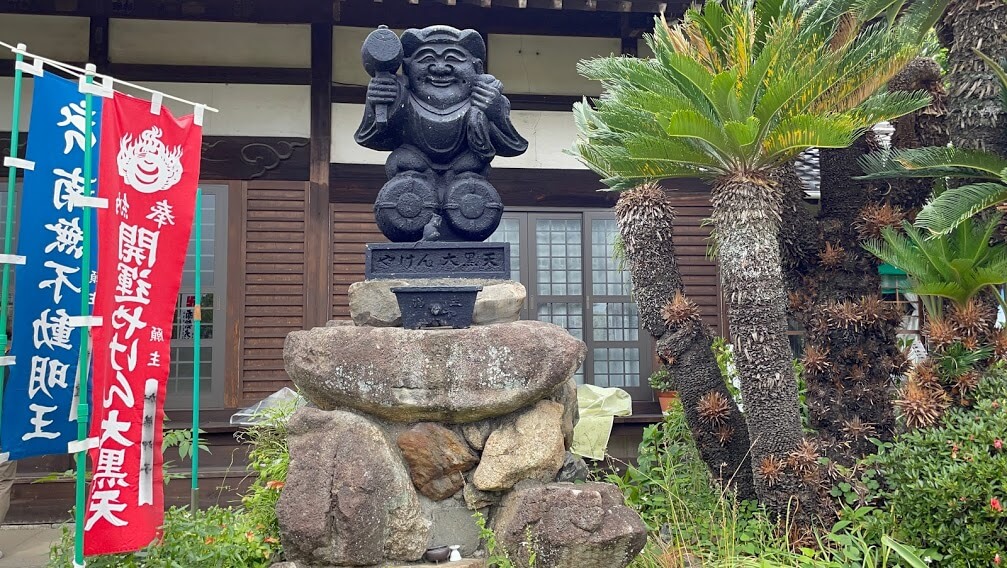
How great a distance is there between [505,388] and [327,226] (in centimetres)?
481

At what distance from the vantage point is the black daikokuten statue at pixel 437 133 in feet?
15.7

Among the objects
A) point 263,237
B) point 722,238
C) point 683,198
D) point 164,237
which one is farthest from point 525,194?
point 164,237

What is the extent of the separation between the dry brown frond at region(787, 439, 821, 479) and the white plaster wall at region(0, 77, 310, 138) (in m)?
6.14

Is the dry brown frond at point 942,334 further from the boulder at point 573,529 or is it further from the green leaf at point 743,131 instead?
the boulder at point 573,529

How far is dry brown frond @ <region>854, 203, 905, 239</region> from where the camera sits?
5586mm

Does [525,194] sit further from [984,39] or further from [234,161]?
[984,39]

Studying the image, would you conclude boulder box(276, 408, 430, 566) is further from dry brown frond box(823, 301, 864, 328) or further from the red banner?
dry brown frond box(823, 301, 864, 328)

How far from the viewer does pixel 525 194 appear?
28.2 ft

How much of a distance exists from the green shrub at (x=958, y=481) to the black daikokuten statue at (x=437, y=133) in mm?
3003

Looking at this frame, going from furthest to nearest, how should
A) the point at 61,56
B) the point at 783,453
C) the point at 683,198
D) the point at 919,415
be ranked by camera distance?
the point at 683,198
the point at 61,56
the point at 783,453
the point at 919,415

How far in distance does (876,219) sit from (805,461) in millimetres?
1991

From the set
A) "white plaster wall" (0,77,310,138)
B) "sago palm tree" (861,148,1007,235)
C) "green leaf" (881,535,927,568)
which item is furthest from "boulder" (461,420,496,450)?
"white plaster wall" (0,77,310,138)

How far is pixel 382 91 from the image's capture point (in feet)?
15.2

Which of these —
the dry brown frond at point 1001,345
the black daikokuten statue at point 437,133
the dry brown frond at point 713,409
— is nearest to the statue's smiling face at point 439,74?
the black daikokuten statue at point 437,133
